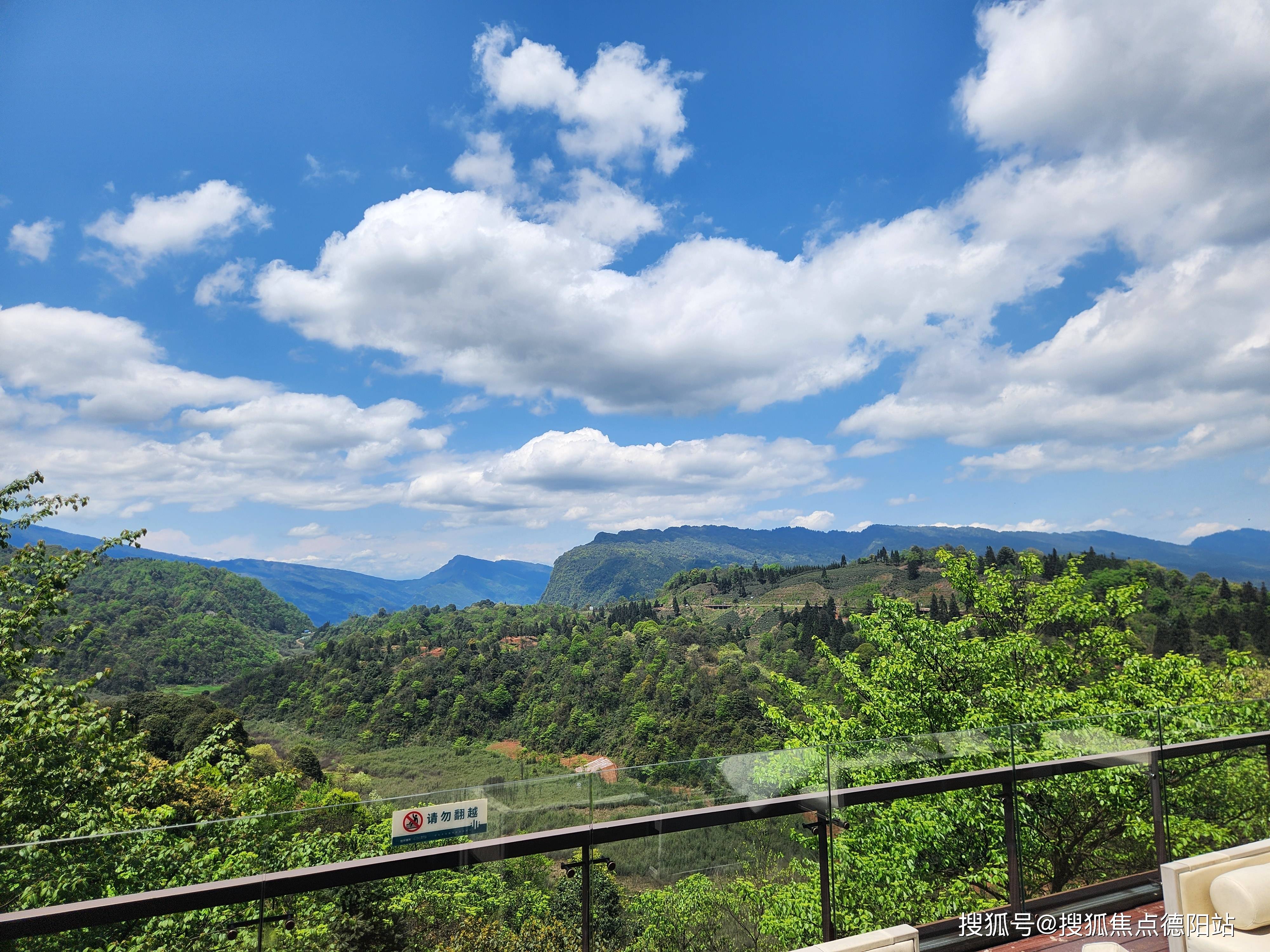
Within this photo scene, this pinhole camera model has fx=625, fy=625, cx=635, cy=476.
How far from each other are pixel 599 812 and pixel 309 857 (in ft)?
3.78

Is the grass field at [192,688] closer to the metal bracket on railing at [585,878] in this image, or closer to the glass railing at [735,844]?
the glass railing at [735,844]

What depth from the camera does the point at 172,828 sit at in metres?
2.30

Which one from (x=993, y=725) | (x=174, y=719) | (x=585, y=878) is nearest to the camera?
(x=585, y=878)

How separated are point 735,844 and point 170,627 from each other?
333 ft

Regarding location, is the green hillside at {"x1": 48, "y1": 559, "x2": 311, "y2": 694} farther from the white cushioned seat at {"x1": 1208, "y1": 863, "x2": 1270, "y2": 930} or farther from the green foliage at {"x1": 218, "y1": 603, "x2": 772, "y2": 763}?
the white cushioned seat at {"x1": 1208, "y1": 863, "x2": 1270, "y2": 930}

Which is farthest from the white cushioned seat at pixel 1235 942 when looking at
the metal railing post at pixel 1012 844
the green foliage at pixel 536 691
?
the green foliage at pixel 536 691

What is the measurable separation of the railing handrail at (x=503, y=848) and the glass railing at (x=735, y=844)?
2 cm

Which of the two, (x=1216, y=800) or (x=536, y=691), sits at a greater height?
(x=1216, y=800)

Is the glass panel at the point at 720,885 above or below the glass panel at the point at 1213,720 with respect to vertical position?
below

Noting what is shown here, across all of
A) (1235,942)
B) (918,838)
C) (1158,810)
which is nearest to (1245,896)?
(1235,942)

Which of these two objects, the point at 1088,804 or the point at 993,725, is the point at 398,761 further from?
the point at 1088,804

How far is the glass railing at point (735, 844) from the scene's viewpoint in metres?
2.46

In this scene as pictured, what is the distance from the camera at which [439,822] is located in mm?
2521

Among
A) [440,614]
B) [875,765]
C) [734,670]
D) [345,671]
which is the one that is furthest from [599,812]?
[440,614]
